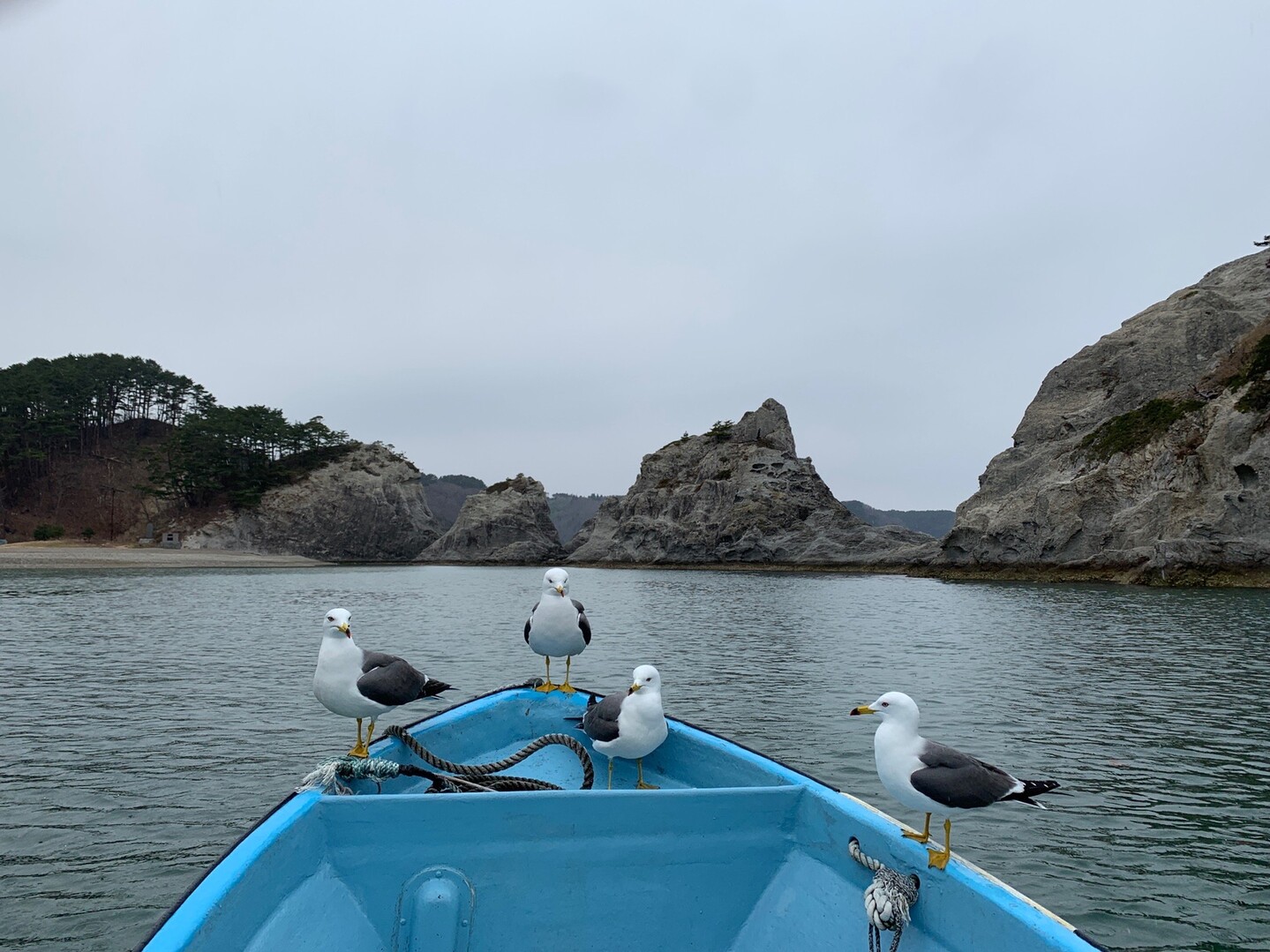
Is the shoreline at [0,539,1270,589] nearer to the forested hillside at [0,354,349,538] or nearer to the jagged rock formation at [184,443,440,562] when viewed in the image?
the jagged rock formation at [184,443,440,562]

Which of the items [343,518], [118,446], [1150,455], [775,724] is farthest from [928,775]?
[118,446]

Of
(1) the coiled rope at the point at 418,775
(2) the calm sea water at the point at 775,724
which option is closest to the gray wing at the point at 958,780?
(1) the coiled rope at the point at 418,775

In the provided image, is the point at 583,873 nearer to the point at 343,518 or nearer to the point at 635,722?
the point at 635,722

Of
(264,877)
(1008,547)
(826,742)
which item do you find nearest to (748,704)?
(826,742)

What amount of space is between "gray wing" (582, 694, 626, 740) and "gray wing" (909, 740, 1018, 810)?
309 centimetres

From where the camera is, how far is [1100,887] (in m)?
7.80

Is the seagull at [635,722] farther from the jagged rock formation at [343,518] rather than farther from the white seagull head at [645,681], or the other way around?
the jagged rock formation at [343,518]

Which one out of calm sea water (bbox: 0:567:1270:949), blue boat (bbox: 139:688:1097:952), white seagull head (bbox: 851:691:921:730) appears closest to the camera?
blue boat (bbox: 139:688:1097:952)

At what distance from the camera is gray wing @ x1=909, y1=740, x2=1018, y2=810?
478 centimetres

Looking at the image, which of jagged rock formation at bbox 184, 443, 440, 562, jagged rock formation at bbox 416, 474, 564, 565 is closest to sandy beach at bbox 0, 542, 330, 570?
jagged rock formation at bbox 184, 443, 440, 562

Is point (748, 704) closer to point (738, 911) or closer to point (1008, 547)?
point (738, 911)

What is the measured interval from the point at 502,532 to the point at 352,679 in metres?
130

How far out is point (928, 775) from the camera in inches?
194

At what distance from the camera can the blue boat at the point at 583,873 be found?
4.29 meters
